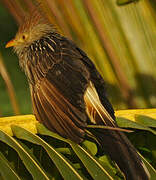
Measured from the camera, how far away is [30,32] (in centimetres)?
216

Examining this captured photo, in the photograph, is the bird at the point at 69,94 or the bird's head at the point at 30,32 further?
the bird's head at the point at 30,32

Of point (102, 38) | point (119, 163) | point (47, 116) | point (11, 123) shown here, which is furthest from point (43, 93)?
point (119, 163)

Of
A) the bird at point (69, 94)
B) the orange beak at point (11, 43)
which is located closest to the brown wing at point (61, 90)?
the bird at point (69, 94)

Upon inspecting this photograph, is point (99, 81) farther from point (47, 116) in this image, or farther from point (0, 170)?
point (0, 170)

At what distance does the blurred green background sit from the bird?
0.24ft

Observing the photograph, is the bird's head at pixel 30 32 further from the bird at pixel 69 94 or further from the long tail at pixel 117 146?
the long tail at pixel 117 146

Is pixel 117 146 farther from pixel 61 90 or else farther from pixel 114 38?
pixel 114 38

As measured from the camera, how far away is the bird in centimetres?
151

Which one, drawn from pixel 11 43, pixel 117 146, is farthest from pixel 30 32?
pixel 117 146

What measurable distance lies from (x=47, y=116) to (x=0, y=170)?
473 millimetres

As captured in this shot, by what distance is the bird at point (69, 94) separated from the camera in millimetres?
1510

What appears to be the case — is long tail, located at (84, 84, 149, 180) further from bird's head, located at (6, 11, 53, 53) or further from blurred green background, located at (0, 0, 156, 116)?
bird's head, located at (6, 11, 53, 53)

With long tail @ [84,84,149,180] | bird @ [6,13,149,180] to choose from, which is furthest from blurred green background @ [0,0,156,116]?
long tail @ [84,84,149,180]

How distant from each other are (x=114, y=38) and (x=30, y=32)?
0.53 meters
